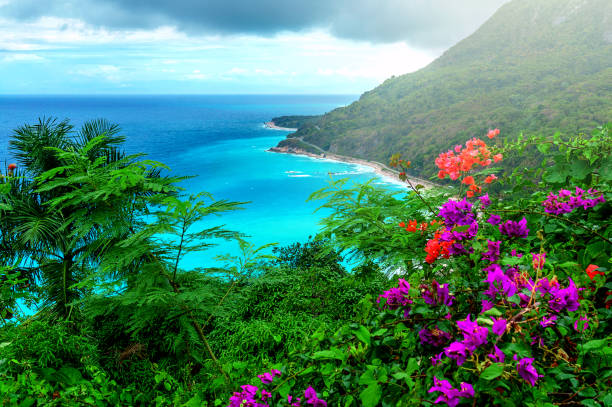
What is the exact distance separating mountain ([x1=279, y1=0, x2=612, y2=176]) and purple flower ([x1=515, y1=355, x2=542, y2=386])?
31057mm

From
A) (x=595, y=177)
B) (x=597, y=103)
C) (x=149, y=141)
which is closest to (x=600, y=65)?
(x=597, y=103)

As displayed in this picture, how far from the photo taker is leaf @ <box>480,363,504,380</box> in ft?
1.81

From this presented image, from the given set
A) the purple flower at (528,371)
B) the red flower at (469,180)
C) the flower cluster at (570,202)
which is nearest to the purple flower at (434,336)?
the purple flower at (528,371)

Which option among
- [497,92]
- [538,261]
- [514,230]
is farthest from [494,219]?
[497,92]

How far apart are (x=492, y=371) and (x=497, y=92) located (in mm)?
58523

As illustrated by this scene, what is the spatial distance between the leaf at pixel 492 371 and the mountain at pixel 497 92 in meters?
31.1

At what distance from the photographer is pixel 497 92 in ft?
163

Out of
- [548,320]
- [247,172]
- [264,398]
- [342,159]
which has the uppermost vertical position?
[548,320]

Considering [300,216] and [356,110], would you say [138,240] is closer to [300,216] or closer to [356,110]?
[300,216]

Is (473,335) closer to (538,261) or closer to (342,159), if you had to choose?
(538,261)

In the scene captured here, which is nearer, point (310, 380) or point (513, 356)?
point (513, 356)

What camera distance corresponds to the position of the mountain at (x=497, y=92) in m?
37.2

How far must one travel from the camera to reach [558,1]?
72.7 metres

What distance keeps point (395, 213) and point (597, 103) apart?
145 feet
